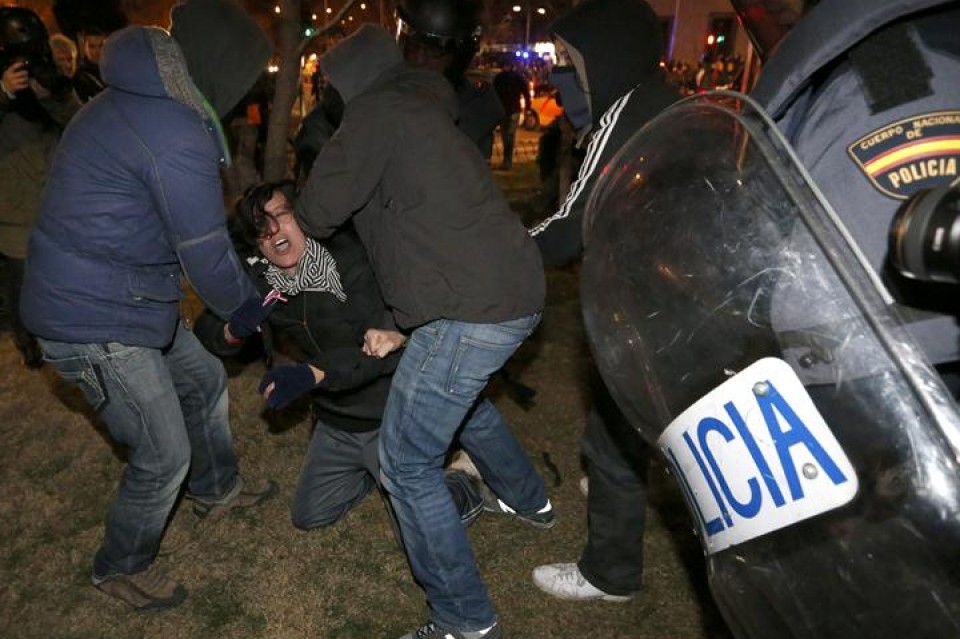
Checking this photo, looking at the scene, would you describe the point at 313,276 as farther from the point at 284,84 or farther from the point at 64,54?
the point at 284,84

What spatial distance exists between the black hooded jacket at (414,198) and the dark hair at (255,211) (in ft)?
1.69

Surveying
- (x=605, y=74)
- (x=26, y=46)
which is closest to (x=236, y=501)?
(x=605, y=74)

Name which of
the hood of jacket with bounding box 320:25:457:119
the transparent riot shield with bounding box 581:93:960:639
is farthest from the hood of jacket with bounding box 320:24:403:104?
the transparent riot shield with bounding box 581:93:960:639

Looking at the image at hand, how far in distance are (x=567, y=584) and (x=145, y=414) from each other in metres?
1.64

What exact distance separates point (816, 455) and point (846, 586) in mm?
181

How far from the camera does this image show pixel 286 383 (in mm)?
2180

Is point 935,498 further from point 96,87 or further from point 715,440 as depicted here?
point 96,87

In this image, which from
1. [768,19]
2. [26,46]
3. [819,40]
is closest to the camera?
[819,40]

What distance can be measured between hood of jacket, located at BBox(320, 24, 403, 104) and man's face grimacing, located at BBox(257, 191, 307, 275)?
1.91 feet

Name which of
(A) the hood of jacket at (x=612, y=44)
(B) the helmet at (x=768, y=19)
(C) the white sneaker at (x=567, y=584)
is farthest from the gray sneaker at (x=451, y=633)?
(B) the helmet at (x=768, y=19)

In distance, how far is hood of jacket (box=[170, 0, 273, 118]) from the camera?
6.69ft

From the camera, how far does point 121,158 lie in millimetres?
1941

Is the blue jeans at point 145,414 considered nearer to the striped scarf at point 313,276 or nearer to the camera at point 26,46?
the striped scarf at point 313,276

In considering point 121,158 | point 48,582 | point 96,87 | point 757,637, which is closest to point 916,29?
point 757,637
